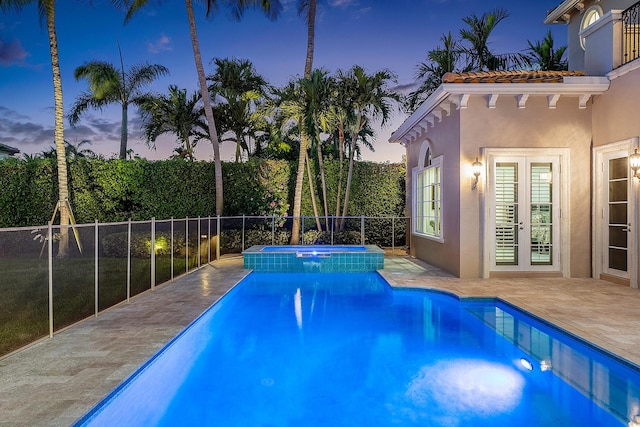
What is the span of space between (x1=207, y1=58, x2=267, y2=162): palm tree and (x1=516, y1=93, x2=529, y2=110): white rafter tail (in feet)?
36.3

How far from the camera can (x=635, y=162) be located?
6.61m

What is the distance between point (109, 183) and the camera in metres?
12.7

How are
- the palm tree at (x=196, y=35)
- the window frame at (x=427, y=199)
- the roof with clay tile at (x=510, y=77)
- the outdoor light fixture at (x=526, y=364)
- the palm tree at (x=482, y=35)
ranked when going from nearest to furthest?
the outdoor light fixture at (x=526, y=364) < the roof with clay tile at (x=510, y=77) < the window frame at (x=427, y=199) < the palm tree at (x=196, y=35) < the palm tree at (x=482, y=35)

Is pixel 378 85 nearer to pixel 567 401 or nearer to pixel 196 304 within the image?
pixel 196 304

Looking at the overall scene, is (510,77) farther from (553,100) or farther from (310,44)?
(310,44)

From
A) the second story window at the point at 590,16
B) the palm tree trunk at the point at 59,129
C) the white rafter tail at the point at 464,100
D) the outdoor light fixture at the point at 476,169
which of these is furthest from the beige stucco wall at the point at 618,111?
the palm tree trunk at the point at 59,129

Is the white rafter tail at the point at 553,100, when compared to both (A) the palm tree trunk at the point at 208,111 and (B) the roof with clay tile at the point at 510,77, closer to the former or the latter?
(B) the roof with clay tile at the point at 510,77

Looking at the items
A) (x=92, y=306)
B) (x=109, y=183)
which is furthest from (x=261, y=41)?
(x=92, y=306)

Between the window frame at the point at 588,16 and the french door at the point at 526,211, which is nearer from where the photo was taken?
the french door at the point at 526,211

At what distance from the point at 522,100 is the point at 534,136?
726 millimetres

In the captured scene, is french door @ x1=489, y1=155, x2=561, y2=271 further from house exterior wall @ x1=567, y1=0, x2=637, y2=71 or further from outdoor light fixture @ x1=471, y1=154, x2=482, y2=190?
house exterior wall @ x1=567, y1=0, x2=637, y2=71

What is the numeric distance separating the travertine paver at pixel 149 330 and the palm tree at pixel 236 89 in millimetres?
10203

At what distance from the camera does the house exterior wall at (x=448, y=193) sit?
801 cm

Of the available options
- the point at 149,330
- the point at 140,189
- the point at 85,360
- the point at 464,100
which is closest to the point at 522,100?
the point at 464,100
